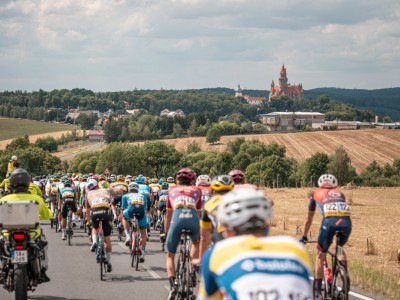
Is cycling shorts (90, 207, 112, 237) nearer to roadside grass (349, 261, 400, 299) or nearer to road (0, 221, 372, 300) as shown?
road (0, 221, 372, 300)

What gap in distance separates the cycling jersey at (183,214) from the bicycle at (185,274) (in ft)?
0.33

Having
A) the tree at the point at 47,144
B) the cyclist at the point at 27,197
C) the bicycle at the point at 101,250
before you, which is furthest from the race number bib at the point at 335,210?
the tree at the point at 47,144

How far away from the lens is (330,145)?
5133 inches

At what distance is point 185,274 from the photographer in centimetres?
1035

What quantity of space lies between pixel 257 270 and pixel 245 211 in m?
0.42

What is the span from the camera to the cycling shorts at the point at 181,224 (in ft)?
33.0

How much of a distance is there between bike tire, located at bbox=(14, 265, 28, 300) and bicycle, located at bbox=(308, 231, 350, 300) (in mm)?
4051

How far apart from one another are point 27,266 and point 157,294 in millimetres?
2606

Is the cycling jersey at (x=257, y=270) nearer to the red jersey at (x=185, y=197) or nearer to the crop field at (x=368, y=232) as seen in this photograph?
the red jersey at (x=185, y=197)

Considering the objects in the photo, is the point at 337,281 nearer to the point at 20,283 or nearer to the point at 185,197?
the point at 185,197

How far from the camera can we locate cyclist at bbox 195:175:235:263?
8.92 m

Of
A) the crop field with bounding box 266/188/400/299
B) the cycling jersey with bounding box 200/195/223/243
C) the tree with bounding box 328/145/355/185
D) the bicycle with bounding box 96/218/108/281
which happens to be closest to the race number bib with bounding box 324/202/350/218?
the cycling jersey with bounding box 200/195/223/243

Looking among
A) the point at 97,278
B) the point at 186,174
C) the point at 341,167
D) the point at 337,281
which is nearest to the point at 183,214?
the point at 186,174

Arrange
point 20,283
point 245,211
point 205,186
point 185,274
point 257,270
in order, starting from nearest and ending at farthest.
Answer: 1. point 257,270
2. point 245,211
3. point 20,283
4. point 185,274
5. point 205,186
